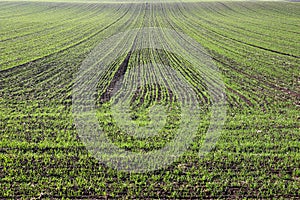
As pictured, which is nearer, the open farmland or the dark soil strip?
the open farmland

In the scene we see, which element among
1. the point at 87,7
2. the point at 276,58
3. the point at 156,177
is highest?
the point at 87,7

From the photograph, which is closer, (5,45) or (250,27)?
(5,45)

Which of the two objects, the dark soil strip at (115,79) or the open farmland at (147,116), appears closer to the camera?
the open farmland at (147,116)

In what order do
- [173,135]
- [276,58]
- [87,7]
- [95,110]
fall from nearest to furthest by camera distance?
[173,135] → [95,110] → [276,58] → [87,7]

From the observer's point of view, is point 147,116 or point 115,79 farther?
point 115,79

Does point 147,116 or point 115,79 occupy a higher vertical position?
point 115,79

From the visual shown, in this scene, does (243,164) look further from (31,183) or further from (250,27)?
(250,27)

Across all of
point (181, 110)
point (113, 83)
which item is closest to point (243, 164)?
point (181, 110)

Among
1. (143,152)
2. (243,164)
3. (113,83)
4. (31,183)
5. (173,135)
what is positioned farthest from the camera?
(113,83)
